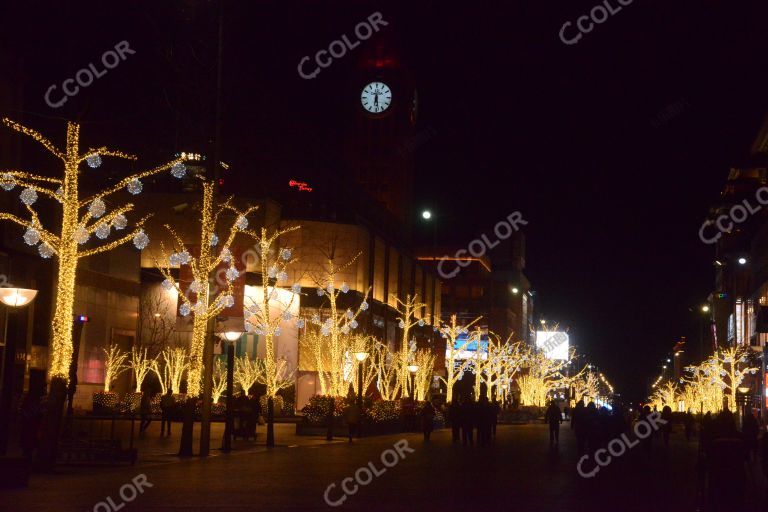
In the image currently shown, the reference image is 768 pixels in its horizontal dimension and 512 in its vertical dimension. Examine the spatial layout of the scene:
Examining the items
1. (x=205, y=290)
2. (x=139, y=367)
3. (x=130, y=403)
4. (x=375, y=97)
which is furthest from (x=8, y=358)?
(x=375, y=97)

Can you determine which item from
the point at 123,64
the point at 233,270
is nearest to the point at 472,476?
the point at 233,270

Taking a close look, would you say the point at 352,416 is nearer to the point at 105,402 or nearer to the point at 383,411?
the point at 383,411

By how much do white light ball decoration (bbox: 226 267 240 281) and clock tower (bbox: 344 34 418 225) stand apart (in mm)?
90562

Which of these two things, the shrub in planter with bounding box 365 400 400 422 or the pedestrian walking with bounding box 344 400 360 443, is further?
the shrub in planter with bounding box 365 400 400 422

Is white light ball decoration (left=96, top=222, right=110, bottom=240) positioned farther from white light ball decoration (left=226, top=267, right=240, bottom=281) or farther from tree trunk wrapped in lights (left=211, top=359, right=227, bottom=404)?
tree trunk wrapped in lights (left=211, top=359, right=227, bottom=404)

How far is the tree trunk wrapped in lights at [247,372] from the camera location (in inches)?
2346

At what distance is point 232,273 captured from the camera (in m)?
29.3

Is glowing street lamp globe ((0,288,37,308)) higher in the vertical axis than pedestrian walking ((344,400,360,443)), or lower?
higher

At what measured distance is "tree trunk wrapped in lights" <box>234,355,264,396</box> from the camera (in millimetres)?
59594

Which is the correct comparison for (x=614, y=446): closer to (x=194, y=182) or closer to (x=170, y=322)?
(x=170, y=322)

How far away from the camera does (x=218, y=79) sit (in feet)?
83.8

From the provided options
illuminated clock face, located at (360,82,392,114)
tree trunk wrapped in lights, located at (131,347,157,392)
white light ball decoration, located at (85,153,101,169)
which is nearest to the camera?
white light ball decoration, located at (85,153,101,169)

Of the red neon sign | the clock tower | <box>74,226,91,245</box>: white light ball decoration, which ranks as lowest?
<box>74,226,91,245</box>: white light ball decoration

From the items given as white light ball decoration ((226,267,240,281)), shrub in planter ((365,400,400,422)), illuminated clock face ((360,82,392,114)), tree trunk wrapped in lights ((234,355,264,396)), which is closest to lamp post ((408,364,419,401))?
shrub in planter ((365,400,400,422))
